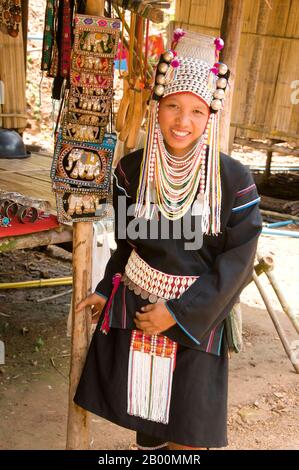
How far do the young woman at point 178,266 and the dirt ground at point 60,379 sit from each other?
1293 mm

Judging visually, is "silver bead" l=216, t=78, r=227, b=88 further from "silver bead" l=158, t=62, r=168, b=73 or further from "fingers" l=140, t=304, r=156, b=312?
"fingers" l=140, t=304, r=156, b=312

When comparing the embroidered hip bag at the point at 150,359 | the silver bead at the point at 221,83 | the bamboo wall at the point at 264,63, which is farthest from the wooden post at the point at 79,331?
the bamboo wall at the point at 264,63

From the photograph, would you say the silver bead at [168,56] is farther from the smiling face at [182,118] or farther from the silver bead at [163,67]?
the smiling face at [182,118]

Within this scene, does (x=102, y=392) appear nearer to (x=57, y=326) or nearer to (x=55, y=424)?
(x=55, y=424)

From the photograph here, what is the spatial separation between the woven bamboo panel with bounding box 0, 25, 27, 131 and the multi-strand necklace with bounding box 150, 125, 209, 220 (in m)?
3.96

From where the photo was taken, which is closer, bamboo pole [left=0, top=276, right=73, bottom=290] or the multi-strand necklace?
the multi-strand necklace

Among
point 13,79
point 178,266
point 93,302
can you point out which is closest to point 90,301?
point 93,302

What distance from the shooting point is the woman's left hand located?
2453mm

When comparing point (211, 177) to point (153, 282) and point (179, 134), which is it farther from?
point (153, 282)

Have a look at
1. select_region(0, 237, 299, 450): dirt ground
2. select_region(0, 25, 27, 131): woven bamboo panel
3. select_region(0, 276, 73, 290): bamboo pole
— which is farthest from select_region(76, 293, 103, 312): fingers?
select_region(0, 25, 27, 131): woven bamboo panel

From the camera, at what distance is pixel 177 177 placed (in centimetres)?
247

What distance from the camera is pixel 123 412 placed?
2611mm
